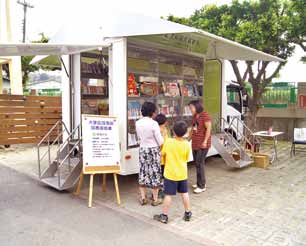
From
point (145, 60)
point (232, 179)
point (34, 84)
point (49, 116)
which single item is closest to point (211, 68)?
point (145, 60)

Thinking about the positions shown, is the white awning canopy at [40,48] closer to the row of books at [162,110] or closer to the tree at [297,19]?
the row of books at [162,110]

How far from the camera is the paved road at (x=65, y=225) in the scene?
11.4ft

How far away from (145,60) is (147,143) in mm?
2047

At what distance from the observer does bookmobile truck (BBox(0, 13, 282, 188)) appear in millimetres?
4980

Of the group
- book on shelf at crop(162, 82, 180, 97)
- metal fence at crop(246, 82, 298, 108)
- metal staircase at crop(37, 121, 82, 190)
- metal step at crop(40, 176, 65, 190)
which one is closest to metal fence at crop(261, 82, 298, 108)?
metal fence at crop(246, 82, 298, 108)

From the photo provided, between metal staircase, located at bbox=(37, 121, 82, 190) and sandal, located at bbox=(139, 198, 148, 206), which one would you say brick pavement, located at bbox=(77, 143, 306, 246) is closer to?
sandal, located at bbox=(139, 198, 148, 206)

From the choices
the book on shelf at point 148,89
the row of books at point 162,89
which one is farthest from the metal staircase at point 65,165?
the book on shelf at point 148,89

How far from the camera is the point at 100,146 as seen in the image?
4.71 meters

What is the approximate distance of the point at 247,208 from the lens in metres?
4.55

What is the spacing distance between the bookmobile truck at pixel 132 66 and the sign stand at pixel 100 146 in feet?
1.14

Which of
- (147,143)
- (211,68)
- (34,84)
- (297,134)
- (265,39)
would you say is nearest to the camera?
(147,143)

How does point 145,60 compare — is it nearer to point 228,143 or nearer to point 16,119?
point 228,143

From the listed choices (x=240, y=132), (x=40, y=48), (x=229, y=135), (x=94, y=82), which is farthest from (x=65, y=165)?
(x=240, y=132)

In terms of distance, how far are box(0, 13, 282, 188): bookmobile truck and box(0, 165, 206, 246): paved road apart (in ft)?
3.54
